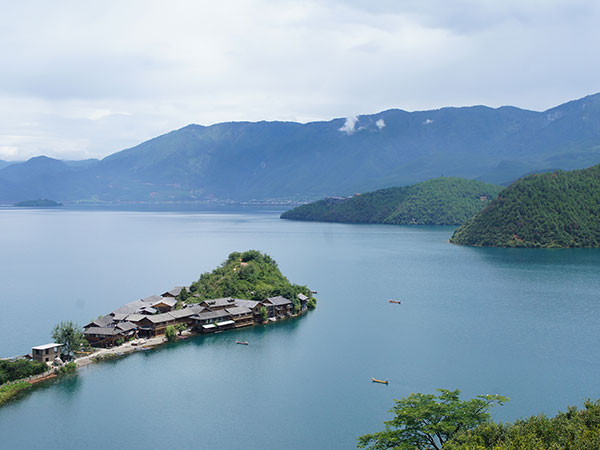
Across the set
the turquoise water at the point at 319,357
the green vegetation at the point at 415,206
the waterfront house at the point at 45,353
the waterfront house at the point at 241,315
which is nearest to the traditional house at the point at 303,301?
the turquoise water at the point at 319,357

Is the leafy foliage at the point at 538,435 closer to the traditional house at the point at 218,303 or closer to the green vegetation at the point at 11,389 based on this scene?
the green vegetation at the point at 11,389

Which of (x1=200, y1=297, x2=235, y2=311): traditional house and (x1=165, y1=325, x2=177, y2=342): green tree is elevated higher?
(x1=200, y1=297, x2=235, y2=311): traditional house

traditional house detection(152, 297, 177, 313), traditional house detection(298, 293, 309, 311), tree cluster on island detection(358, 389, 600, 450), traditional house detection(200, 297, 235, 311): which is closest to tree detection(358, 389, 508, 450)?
tree cluster on island detection(358, 389, 600, 450)

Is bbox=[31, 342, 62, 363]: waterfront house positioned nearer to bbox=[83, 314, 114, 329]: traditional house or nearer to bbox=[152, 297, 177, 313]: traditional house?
bbox=[83, 314, 114, 329]: traditional house

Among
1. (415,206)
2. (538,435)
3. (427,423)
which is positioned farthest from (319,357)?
(415,206)

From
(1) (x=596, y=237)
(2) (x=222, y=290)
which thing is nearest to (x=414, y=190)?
(1) (x=596, y=237)

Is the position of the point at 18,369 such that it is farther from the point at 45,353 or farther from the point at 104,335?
the point at 104,335
